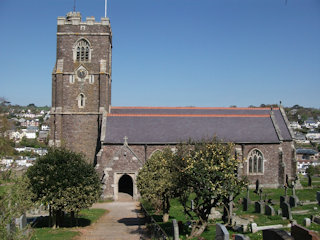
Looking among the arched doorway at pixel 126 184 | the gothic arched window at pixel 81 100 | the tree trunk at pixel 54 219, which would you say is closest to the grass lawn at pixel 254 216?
the tree trunk at pixel 54 219

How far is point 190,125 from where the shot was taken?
38.8m

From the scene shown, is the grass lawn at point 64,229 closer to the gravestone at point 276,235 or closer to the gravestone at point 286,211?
the gravestone at point 276,235

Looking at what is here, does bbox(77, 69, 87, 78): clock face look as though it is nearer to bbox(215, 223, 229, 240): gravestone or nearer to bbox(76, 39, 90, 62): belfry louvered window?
bbox(76, 39, 90, 62): belfry louvered window

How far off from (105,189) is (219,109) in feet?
58.1

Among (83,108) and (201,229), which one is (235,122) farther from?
(201,229)

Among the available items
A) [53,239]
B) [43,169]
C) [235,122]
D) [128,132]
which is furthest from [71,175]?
[235,122]

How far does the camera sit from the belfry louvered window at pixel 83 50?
38625mm

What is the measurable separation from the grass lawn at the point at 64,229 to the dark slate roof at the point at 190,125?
36.8 feet

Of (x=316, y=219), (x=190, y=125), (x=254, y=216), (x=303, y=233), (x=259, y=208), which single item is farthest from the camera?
(x=190, y=125)

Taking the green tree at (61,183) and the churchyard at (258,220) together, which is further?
the green tree at (61,183)

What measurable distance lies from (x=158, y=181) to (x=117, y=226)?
12.9ft

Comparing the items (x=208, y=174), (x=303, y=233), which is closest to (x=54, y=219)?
(x=208, y=174)

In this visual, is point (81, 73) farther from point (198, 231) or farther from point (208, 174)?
point (198, 231)

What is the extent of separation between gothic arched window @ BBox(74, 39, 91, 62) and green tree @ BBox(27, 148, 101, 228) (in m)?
19.0
